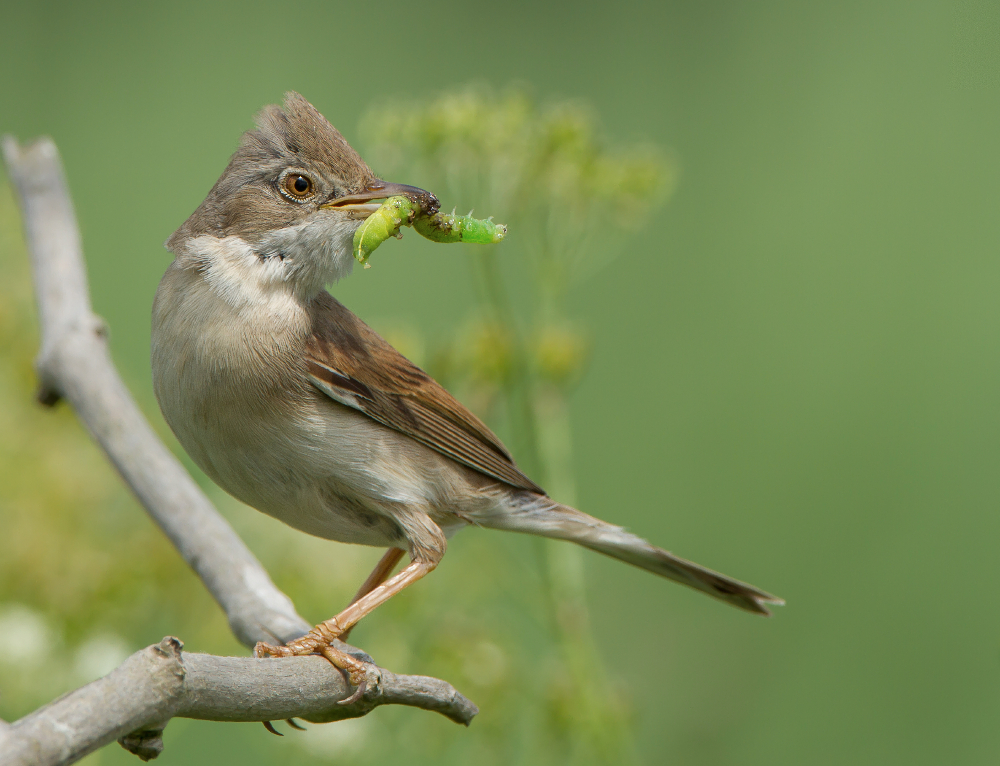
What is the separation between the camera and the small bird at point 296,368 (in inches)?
90.1

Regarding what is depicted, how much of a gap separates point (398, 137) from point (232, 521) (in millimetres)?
1563

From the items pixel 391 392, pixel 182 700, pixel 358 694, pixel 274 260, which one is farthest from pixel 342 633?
pixel 274 260

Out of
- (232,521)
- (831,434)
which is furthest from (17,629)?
(831,434)

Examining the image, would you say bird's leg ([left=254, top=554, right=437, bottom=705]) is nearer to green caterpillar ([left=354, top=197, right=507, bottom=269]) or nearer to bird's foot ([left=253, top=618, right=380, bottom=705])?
bird's foot ([left=253, top=618, right=380, bottom=705])

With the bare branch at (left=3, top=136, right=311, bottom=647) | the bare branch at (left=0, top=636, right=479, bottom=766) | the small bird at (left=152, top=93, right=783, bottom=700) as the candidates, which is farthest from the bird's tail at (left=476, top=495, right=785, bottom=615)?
the bare branch at (left=0, top=636, right=479, bottom=766)

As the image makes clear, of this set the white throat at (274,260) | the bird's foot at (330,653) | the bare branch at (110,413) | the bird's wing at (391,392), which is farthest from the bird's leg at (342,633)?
the white throat at (274,260)

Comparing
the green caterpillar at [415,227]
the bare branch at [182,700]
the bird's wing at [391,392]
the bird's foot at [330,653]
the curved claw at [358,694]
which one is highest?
the green caterpillar at [415,227]

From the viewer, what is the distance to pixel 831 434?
6801 millimetres

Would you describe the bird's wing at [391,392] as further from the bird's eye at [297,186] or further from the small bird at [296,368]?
the bird's eye at [297,186]

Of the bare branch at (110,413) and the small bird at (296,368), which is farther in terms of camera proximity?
the bare branch at (110,413)

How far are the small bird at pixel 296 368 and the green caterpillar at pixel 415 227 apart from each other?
0.05 metres

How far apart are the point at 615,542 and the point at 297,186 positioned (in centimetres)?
131

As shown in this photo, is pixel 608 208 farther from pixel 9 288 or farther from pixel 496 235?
pixel 9 288

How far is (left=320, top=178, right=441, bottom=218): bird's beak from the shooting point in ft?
7.25
